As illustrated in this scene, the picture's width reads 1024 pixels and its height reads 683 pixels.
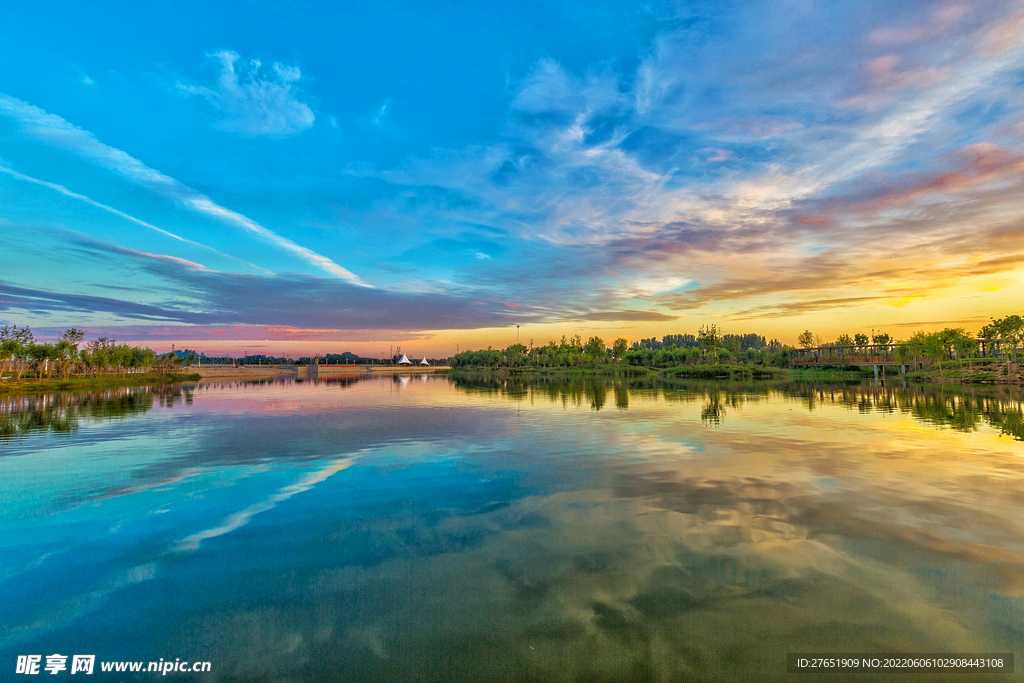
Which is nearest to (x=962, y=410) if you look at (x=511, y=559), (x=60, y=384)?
(x=511, y=559)

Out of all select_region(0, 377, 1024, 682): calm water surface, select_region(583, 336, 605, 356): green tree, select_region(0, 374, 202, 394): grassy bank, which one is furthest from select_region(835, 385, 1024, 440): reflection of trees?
select_region(583, 336, 605, 356): green tree

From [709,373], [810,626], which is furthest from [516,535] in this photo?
[709,373]

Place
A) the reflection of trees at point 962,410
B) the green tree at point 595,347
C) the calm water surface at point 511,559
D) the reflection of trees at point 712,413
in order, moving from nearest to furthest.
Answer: the calm water surface at point 511,559 < the reflection of trees at point 962,410 < the reflection of trees at point 712,413 < the green tree at point 595,347

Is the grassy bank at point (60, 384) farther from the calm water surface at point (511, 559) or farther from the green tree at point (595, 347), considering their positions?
the green tree at point (595, 347)

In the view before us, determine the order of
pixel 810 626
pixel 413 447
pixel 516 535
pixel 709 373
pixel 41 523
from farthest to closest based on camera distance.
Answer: pixel 709 373 → pixel 413 447 → pixel 41 523 → pixel 516 535 → pixel 810 626

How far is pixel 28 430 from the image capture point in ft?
81.5

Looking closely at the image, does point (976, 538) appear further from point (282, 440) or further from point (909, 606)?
point (282, 440)

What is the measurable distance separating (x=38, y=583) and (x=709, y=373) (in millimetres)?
109532

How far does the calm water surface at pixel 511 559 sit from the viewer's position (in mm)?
5805

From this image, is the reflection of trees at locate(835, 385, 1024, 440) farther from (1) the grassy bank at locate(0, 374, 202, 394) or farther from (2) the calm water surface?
(1) the grassy bank at locate(0, 374, 202, 394)

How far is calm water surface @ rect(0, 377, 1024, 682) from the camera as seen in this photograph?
19.0 ft

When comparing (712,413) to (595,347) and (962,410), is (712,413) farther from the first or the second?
(595,347)

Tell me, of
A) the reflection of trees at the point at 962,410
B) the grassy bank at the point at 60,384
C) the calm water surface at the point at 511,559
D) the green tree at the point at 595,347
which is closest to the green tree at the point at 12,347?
the grassy bank at the point at 60,384

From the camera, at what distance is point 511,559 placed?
8250mm
